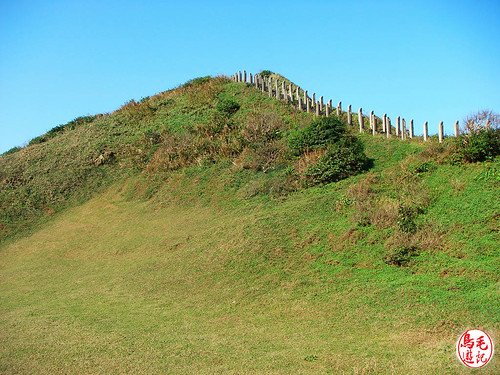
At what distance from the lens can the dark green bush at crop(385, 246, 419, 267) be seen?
645 inches

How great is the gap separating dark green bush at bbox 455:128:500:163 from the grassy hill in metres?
0.47

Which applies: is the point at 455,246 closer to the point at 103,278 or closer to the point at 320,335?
the point at 320,335

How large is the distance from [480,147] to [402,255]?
254 inches

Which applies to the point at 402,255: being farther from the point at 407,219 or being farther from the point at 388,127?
the point at 388,127

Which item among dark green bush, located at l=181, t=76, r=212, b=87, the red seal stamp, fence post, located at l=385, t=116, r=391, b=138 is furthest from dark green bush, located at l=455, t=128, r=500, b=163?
dark green bush, located at l=181, t=76, r=212, b=87

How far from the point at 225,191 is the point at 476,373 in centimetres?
1918

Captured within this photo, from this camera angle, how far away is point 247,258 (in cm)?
1923

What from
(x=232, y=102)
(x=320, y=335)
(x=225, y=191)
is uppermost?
(x=232, y=102)

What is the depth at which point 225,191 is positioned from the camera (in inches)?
1093

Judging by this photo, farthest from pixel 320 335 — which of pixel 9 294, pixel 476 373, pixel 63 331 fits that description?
pixel 9 294

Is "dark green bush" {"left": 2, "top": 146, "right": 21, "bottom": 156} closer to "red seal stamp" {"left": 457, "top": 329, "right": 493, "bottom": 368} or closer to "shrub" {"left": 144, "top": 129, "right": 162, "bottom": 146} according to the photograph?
"shrub" {"left": 144, "top": 129, "right": 162, "bottom": 146}

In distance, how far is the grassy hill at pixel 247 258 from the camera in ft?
40.7

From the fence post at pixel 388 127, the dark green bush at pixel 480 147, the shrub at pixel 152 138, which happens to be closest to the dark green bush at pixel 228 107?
the shrub at pixel 152 138

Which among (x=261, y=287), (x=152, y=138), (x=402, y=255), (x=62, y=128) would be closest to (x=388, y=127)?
(x=402, y=255)
